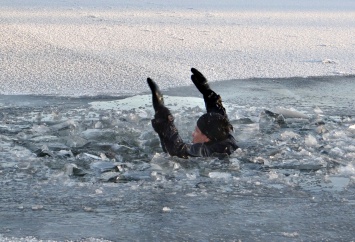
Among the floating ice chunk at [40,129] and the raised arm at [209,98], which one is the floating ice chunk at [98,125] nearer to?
Answer: the floating ice chunk at [40,129]

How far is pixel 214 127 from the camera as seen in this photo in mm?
4016

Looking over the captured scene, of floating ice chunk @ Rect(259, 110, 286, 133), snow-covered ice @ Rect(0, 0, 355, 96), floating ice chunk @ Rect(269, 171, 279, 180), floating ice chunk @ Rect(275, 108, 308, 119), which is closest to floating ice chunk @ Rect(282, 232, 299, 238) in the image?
floating ice chunk @ Rect(269, 171, 279, 180)

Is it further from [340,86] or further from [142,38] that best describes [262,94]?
[142,38]

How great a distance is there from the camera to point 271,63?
6664 millimetres

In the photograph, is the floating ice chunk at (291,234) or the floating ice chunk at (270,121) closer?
the floating ice chunk at (291,234)

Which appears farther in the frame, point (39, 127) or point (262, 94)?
point (262, 94)

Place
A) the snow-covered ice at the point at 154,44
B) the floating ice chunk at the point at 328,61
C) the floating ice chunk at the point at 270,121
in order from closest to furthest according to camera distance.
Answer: the floating ice chunk at the point at 270,121 < the snow-covered ice at the point at 154,44 < the floating ice chunk at the point at 328,61

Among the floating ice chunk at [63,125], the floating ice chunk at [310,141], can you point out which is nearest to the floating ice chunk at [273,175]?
the floating ice chunk at [310,141]

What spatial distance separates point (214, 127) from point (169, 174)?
1.86 ft

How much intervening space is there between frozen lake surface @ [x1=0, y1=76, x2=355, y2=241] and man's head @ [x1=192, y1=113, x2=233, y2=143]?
154 mm

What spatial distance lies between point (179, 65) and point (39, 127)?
222cm

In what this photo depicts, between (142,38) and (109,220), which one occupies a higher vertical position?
(142,38)

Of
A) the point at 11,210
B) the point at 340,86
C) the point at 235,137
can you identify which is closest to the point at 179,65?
the point at 340,86

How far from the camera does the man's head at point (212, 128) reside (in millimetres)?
4008
